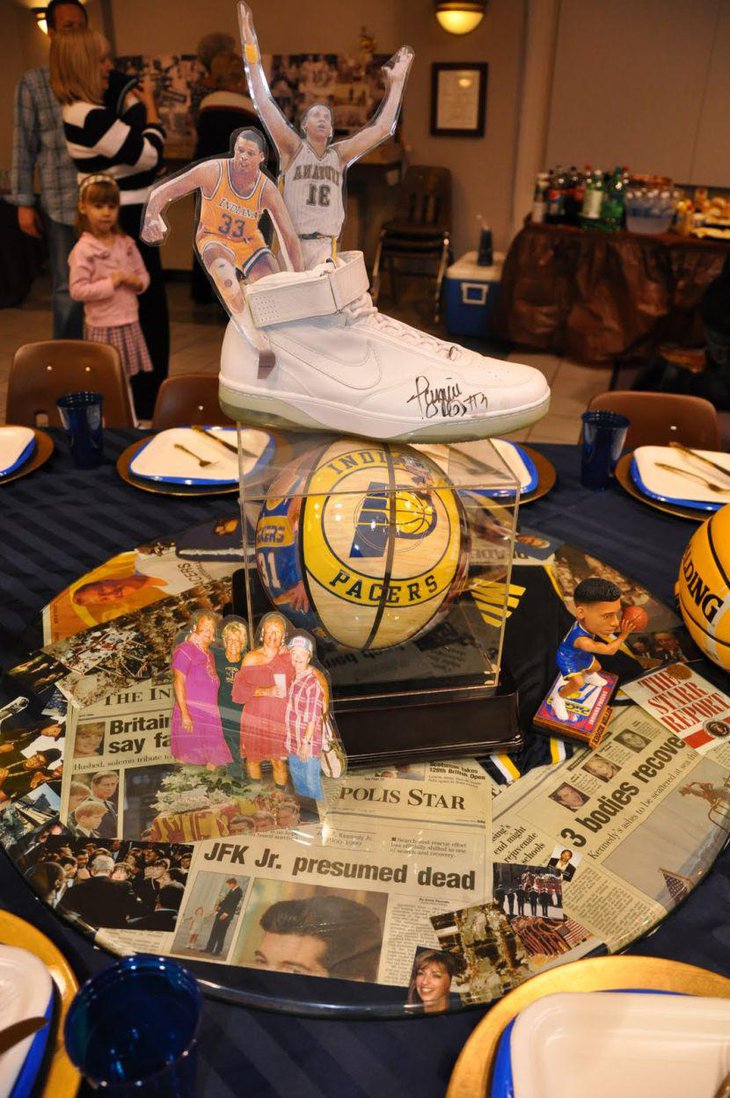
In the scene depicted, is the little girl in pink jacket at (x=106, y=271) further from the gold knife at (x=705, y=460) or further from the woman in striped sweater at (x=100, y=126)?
the gold knife at (x=705, y=460)

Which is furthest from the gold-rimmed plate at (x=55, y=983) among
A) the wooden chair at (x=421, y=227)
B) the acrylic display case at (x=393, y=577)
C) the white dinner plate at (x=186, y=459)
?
the wooden chair at (x=421, y=227)

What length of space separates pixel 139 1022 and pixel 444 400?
0.70 metres

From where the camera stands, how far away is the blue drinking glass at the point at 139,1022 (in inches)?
23.8

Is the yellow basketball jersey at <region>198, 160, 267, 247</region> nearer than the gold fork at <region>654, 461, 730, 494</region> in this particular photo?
Yes

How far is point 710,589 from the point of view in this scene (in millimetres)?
1151

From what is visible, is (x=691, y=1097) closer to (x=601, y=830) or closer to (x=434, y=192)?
(x=601, y=830)

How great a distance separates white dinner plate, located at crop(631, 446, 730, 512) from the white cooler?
3.64 metres

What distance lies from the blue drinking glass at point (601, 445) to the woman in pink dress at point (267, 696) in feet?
3.12

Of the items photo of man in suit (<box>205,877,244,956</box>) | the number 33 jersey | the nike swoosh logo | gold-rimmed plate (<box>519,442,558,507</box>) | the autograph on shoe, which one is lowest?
photo of man in suit (<box>205,877,244,956</box>)

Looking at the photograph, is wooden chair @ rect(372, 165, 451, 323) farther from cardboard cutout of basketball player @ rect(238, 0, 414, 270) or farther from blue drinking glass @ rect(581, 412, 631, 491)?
cardboard cutout of basketball player @ rect(238, 0, 414, 270)

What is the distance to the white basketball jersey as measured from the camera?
99 centimetres

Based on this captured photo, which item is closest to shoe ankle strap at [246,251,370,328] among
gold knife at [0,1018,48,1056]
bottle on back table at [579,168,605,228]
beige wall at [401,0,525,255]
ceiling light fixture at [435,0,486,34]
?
gold knife at [0,1018,48,1056]

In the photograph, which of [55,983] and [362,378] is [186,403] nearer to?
[362,378]

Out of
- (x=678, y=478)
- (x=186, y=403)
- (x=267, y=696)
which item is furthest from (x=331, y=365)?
(x=186, y=403)
